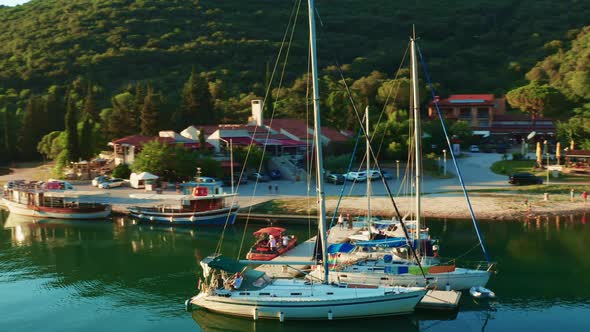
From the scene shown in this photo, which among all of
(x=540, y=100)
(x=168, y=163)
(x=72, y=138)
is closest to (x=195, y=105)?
(x=72, y=138)

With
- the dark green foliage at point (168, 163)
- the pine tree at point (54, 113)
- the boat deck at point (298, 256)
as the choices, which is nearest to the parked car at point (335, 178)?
the dark green foliage at point (168, 163)

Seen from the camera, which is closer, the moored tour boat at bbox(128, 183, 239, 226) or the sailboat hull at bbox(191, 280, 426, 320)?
the sailboat hull at bbox(191, 280, 426, 320)

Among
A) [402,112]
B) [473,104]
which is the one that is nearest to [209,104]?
[402,112]

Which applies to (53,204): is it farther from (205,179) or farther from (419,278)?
(419,278)

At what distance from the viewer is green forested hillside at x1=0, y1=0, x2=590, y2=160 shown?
9331 centimetres

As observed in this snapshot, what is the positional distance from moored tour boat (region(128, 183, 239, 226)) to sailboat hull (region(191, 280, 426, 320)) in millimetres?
20363

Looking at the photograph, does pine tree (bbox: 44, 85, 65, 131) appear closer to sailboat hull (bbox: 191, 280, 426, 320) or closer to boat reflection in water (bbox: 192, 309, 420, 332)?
boat reflection in water (bbox: 192, 309, 420, 332)

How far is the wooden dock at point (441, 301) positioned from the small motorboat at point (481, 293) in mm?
972

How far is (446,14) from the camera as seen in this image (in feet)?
557

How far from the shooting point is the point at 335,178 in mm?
57219

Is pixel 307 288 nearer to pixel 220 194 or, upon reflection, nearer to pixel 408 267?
pixel 408 267

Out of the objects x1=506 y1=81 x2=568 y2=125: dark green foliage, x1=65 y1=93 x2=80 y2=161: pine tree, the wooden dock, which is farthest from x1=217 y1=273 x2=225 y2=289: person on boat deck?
x1=506 y1=81 x2=568 y2=125: dark green foliage

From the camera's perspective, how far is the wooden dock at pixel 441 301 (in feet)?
84.2

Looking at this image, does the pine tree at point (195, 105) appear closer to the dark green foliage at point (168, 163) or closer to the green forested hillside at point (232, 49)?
the green forested hillside at point (232, 49)
